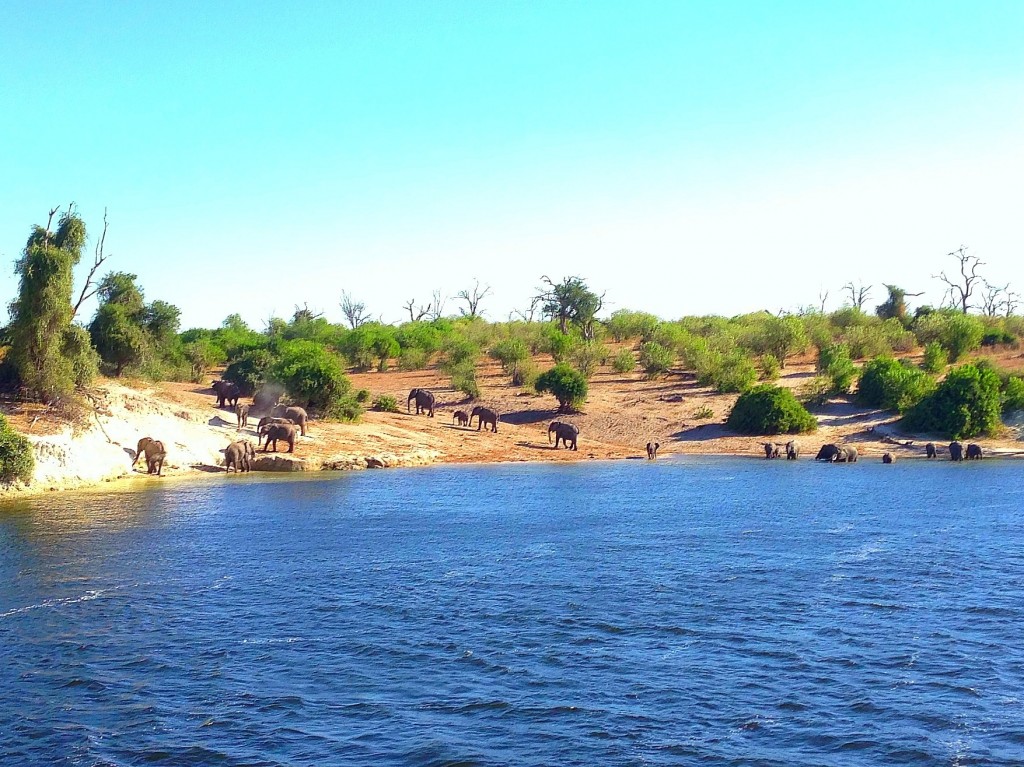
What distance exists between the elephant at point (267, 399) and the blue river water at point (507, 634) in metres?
20.6

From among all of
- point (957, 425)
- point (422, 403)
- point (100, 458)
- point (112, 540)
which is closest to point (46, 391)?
point (100, 458)

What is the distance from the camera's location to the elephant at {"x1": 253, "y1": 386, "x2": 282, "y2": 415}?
5744 centimetres

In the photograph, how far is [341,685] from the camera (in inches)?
693

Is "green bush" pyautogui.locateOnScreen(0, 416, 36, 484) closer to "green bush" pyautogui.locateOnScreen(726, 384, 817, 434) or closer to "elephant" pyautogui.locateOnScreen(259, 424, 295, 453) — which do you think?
"elephant" pyautogui.locateOnScreen(259, 424, 295, 453)

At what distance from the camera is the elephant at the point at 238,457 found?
149ft

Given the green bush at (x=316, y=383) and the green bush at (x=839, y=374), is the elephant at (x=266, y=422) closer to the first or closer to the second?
the green bush at (x=316, y=383)

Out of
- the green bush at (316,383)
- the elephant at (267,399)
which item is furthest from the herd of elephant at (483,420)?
the elephant at (267,399)

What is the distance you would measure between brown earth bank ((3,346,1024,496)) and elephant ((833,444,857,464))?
1.54 metres

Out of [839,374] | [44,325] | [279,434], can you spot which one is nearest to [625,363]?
[839,374]

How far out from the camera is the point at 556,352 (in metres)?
89.2

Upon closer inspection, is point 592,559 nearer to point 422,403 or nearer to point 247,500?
point 247,500

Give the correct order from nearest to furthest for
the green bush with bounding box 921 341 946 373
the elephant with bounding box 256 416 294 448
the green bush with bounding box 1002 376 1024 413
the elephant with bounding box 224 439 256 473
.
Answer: the elephant with bounding box 224 439 256 473 < the elephant with bounding box 256 416 294 448 < the green bush with bounding box 1002 376 1024 413 < the green bush with bounding box 921 341 946 373

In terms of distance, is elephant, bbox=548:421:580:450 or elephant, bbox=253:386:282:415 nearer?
elephant, bbox=253:386:282:415

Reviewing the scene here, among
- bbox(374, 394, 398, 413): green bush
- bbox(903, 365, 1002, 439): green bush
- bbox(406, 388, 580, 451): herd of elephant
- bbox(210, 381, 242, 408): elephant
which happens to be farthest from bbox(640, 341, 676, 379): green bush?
bbox(210, 381, 242, 408): elephant
